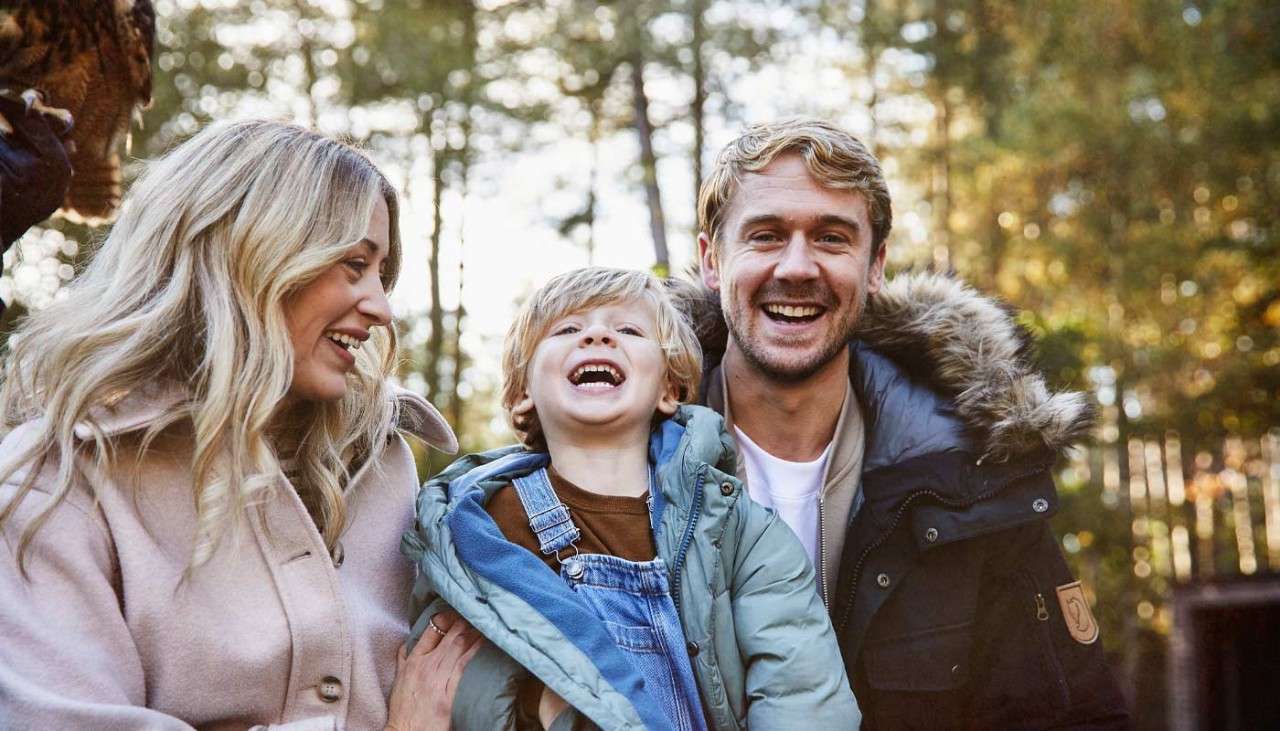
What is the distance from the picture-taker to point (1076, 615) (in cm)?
325

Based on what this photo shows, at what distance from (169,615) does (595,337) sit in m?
1.18

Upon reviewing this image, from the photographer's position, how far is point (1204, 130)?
15398 millimetres

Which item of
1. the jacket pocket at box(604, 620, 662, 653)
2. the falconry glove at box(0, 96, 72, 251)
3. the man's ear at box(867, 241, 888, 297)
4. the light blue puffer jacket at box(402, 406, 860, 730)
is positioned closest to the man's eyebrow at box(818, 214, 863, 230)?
the man's ear at box(867, 241, 888, 297)

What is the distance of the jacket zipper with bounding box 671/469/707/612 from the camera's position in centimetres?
253

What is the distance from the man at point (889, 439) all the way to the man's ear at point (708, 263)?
0.01 meters

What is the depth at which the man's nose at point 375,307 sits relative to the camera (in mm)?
2496

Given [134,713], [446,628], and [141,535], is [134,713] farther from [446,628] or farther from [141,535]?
[446,628]

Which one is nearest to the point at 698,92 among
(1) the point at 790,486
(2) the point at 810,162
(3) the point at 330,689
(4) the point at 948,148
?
(4) the point at 948,148

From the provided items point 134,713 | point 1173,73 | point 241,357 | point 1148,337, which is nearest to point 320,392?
point 241,357

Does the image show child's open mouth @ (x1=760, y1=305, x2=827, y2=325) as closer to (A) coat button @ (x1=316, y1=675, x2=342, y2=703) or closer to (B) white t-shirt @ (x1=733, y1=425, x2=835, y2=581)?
(B) white t-shirt @ (x1=733, y1=425, x2=835, y2=581)

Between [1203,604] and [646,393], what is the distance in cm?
317

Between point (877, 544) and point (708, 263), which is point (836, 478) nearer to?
point (877, 544)

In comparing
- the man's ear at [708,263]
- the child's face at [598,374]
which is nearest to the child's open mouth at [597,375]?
the child's face at [598,374]

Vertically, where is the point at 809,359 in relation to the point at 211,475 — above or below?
above
